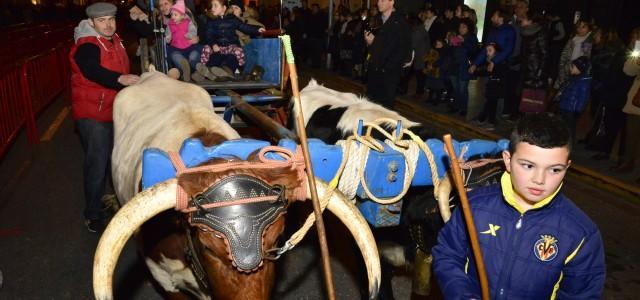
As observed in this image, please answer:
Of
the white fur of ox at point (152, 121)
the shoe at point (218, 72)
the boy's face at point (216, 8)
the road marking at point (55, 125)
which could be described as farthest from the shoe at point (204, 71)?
the road marking at point (55, 125)

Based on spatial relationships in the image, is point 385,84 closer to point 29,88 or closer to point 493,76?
point 493,76

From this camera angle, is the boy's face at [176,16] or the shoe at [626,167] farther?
the shoe at [626,167]

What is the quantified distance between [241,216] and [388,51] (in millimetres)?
4637

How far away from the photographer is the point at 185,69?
20.3ft

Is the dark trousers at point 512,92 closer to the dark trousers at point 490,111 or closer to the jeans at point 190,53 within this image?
the dark trousers at point 490,111

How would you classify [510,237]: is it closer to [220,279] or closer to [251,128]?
[220,279]

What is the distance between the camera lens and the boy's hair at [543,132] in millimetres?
1898

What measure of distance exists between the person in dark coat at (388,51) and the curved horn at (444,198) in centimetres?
393

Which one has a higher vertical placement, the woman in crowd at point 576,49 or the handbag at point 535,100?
the woman in crowd at point 576,49

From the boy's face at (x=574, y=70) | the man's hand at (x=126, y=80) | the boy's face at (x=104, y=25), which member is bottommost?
the boy's face at (x=574, y=70)

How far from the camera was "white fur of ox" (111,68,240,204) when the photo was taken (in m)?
3.30

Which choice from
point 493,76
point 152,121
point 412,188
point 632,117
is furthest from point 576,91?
point 152,121

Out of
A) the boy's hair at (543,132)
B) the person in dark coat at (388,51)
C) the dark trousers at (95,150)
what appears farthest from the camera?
the person in dark coat at (388,51)

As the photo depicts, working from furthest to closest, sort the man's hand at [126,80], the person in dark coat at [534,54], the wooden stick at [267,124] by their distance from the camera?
the person in dark coat at [534,54], the man's hand at [126,80], the wooden stick at [267,124]
